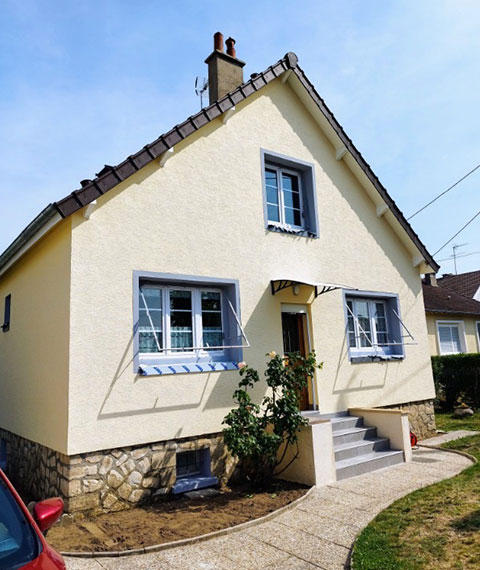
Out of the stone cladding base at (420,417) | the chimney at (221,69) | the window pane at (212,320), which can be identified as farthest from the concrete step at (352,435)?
the chimney at (221,69)

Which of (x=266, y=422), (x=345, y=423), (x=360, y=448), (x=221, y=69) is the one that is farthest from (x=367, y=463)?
(x=221, y=69)

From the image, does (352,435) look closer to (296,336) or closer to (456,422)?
(296,336)

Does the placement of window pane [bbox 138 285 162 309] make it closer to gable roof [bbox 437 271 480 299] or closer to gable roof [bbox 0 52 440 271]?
gable roof [bbox 0 52 440 271]

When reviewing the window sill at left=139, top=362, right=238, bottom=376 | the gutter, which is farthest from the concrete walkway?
the gutter

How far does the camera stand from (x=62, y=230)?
7.66 meters

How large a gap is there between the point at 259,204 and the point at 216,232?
1.42 metres

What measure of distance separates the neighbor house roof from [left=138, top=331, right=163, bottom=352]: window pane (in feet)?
46.7

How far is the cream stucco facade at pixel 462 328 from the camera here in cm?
1955

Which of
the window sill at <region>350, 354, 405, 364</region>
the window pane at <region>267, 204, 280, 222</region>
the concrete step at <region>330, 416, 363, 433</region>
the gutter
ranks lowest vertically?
the concrete step at <region>330, 416, 363, 433</region>

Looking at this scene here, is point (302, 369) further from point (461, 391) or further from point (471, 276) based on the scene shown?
point (471, 276)

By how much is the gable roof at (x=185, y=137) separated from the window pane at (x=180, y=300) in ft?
7.39

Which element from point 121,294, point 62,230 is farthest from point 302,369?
point 62,230

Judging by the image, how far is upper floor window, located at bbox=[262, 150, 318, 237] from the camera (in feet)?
34.0

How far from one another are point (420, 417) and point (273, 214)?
6.84 meters
